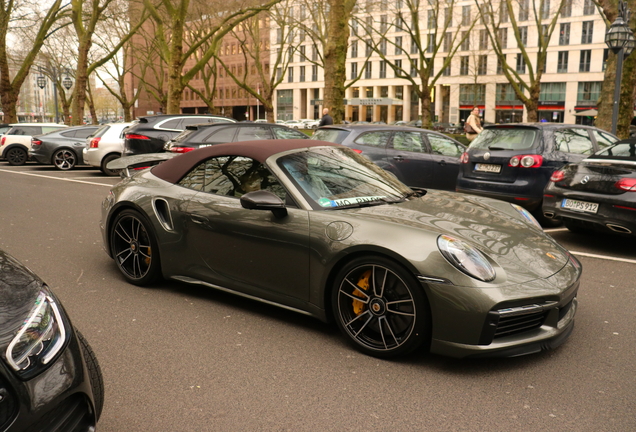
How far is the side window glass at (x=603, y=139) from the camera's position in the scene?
9578 millimetres

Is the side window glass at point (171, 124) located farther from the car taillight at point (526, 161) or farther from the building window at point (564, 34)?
the building window at point (564, 34)

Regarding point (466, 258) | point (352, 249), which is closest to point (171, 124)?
point (352, 249)

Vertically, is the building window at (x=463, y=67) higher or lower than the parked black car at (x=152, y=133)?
higher

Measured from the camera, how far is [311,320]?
451 centimetres

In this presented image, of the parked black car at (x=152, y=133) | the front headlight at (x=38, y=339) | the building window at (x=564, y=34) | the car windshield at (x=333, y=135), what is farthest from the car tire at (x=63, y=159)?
the building window at (x=564, y=34)

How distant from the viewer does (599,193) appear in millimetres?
6891

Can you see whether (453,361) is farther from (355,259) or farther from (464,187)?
(464,187)

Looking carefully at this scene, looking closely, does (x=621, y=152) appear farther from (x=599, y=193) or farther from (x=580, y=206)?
(x=580, y=206)

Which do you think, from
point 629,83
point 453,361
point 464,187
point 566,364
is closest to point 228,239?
point 453,361

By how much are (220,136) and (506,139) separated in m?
6.07

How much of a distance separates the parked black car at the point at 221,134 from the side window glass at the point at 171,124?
221cm

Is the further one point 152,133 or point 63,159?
point 63,159

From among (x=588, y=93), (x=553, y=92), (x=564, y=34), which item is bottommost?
(x=588, y=93)

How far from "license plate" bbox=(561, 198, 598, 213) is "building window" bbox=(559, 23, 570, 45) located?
70.6 m
